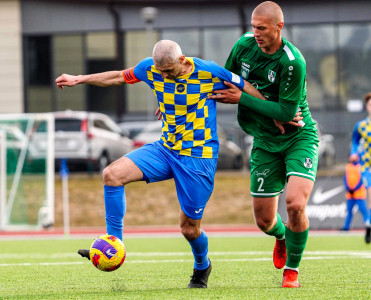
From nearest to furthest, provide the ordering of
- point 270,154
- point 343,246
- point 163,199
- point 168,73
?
1. point 168,73
2. point 270,154
3. point 343,246
4. point 163,199

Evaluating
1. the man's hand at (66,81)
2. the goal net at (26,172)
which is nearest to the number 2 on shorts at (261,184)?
the man's hand at (66,81)

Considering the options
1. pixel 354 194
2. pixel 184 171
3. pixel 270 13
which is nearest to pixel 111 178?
pixel 184 171

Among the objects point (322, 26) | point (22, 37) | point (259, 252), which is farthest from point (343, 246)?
point (22, 37)

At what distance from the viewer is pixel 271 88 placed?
671cm

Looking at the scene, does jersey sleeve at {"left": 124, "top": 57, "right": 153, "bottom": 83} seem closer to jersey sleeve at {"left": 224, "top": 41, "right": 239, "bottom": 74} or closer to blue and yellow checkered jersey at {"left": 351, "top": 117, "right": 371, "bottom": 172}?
jersey sleeve at {"left": 224, "top": 41, "right": 239, "bottom": 74}

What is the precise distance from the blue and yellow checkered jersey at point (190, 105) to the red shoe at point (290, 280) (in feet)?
Result: 3.73

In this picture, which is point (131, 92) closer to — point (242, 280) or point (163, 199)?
point (163, 199)

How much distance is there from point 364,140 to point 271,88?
247 inches

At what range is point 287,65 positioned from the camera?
21.2 feet

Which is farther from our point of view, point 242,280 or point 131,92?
point 131,92

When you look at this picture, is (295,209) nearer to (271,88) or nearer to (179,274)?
(271,88)

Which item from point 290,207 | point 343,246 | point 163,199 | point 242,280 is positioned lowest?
point 163,199

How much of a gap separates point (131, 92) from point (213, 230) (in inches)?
626

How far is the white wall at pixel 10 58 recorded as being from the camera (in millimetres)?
31156
